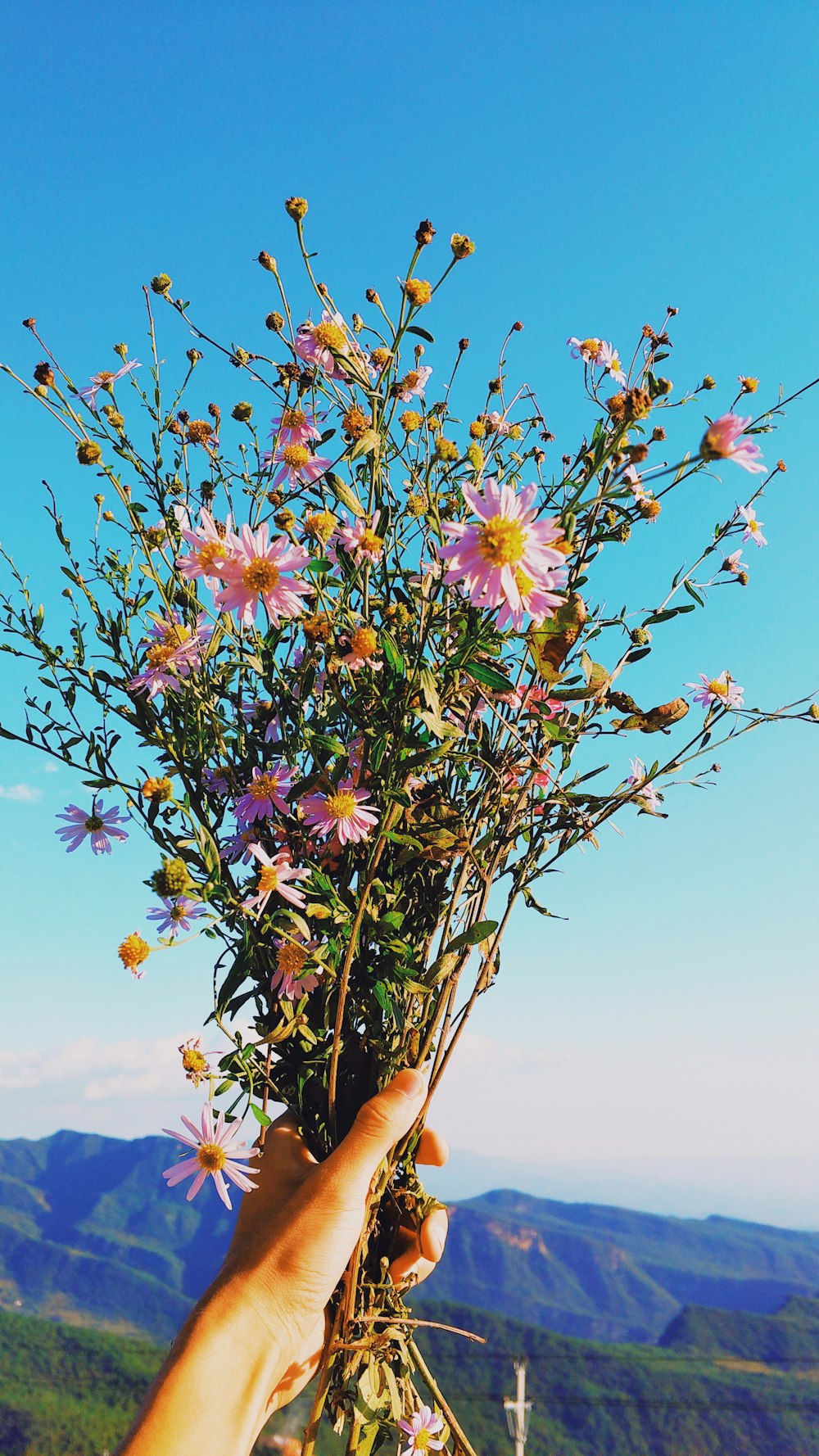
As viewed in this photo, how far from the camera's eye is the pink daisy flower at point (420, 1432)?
133 cm

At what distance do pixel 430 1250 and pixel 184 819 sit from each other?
77 cm

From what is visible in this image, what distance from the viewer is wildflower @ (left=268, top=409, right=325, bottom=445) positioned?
1.35m

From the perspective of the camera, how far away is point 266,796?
4.04 ft

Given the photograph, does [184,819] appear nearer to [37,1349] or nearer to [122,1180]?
[37,1349]

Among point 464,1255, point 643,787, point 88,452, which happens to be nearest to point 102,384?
point 88,452

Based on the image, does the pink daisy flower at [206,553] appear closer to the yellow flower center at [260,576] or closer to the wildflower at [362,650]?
the yellow flower center at [260,576]

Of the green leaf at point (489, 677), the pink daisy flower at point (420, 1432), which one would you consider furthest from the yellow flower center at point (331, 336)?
the pink daisy flower at point (420, 1432)

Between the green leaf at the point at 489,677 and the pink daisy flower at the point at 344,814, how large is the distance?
0.25m

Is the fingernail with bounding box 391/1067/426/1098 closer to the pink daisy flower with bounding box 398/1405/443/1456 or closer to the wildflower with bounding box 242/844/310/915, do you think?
the wildflower with bounding box 242/844/310/915

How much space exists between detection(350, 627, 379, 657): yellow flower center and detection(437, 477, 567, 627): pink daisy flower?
0.54ft

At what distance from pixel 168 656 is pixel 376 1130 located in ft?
A: 2.24

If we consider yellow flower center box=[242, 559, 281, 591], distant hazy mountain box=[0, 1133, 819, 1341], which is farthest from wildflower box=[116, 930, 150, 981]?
distant hazy mountain box=[0, 1133, 819, 1341]

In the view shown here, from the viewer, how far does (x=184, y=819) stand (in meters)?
1.22

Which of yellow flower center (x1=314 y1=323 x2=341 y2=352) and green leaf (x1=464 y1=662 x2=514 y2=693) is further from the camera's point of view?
yellow flower center (x1=314 y1=323 x2=341 y2=352)
